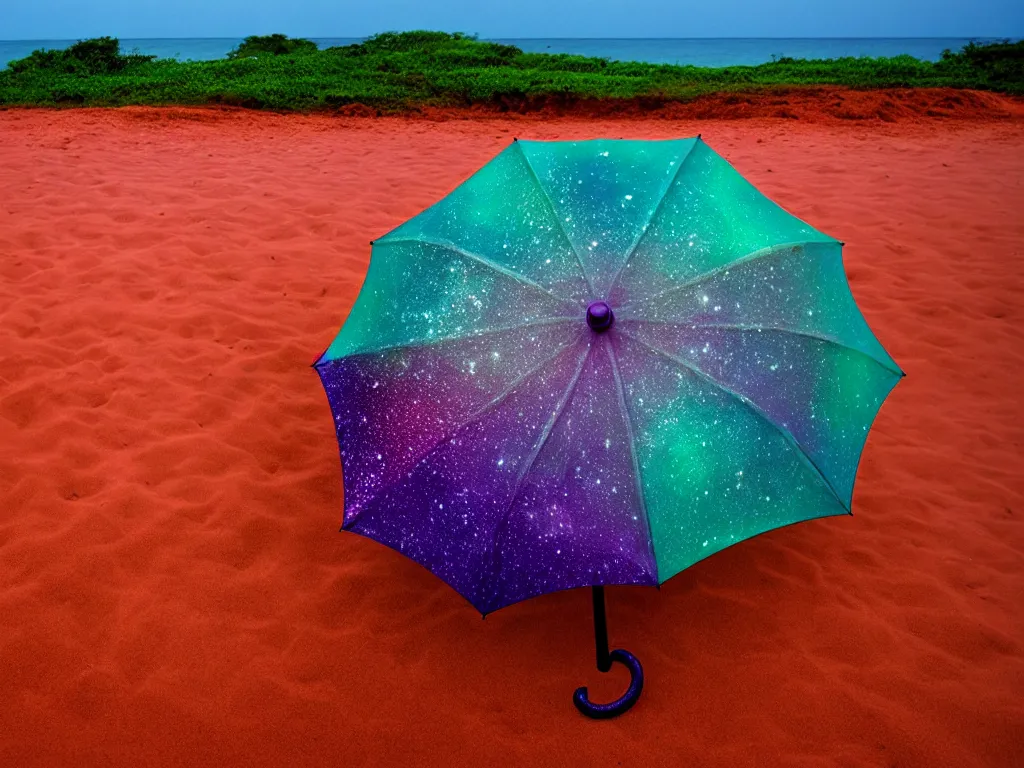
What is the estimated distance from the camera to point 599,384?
6.80ft

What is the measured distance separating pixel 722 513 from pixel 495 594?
69 centimetres

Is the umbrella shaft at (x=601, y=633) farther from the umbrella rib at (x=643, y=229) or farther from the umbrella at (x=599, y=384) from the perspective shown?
the umbrella rib at (x=643, y=229)

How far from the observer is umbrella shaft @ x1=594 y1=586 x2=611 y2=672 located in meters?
2.48

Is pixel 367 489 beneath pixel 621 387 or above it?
beneath

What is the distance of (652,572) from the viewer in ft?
6.46

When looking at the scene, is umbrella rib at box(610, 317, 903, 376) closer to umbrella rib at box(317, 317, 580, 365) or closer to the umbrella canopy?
the umbrella canopy

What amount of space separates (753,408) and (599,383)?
0.47m

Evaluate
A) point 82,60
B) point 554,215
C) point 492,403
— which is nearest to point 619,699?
point 492,403

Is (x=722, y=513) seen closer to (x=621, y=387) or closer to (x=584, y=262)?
(x=621, y=387)

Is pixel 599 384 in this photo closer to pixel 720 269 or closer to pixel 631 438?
pixel 631 438

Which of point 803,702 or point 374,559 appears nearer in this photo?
point 803,702

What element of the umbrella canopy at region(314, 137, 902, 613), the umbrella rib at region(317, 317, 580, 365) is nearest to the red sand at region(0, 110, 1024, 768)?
the umbrella canopy at region(314, 137, 902, 613)


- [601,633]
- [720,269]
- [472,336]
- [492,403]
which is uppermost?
[720,269]

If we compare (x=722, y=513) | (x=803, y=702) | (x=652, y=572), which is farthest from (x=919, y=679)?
(x=652, y=572)
